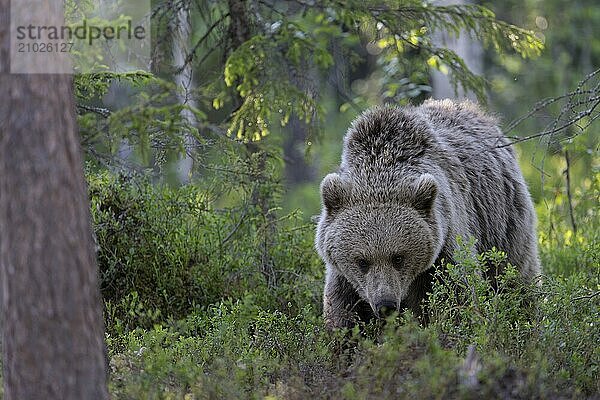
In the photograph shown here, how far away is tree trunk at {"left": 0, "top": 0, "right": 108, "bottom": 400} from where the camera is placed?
4777 mm

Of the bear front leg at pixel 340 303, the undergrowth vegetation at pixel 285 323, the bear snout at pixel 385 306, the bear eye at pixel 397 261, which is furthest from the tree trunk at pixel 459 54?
the bear snout at pixel 385 306

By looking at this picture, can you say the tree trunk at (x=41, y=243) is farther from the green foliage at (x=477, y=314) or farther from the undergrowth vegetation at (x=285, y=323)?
the green foliage at (x=477, y=314)

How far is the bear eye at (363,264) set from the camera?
6.84 meters

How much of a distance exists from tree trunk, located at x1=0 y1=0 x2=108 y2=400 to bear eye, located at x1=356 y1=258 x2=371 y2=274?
247 cm

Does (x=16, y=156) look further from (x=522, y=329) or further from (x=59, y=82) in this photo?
(x=522, y=329)

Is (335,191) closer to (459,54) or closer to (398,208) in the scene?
(398,208)

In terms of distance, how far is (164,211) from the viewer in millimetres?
8477

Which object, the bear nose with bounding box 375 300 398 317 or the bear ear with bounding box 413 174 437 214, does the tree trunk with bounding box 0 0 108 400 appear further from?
the bear ear with bounding box 413 174 437 214

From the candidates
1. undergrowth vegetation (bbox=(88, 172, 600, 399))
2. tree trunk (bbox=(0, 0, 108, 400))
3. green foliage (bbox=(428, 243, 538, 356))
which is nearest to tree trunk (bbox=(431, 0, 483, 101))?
undergrowth vegetation (bbox=(88, 172, 600, 399))

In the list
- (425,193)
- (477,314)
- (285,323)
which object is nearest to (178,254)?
(285,323)

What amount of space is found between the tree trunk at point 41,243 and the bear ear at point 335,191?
2.51 m

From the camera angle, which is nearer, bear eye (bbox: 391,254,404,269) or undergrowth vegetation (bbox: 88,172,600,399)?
A: undergrowth vegetation (bbox: 88,172,600,399)

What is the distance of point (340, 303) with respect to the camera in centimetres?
734

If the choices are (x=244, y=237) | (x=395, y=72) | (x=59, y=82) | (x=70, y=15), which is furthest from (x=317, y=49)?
(x=59, y=82)
